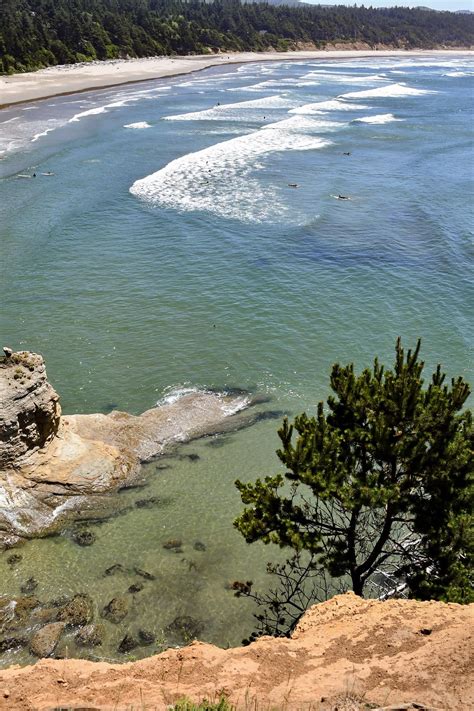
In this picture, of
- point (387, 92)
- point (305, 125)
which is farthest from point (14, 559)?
point (387, 92)

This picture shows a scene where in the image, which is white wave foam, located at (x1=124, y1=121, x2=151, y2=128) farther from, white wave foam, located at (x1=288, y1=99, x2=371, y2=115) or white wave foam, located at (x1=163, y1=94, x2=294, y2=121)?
white wave foam, located at (x1=288, y1=99, x2=371, y2=115)

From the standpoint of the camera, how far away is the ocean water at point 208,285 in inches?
625

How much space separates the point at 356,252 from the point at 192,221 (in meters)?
11.7

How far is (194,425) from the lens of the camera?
2072cm

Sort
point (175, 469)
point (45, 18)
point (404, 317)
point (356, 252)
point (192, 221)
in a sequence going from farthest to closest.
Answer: point (45, 18) < point (192, 221) < point (356, 252) < point (404, 317) < point (175, 469)

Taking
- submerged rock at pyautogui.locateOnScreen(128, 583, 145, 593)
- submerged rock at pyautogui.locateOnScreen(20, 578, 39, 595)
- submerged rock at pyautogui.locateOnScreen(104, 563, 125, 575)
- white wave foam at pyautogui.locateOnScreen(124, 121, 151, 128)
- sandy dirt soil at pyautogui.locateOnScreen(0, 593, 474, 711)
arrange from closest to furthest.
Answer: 1. sandy dirt soil at pyautogui.locateOnScreen(0, 593, 474, 711)
2. submerged rock at pyautogui.locateOnScreen(20, 578, 39, 595)
3. submerged rock at pyautogui.locateOnScreen(128, 583, 145, 593)
4. submerged rock at pyautogui.locateOnScreen(104, 563, 125, 575)
5. white wave foam at pyautogui.locateOnScreen(124, 121, 151, 128)

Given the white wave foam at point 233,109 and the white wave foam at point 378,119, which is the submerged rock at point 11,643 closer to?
the white wave foam at point 233,109

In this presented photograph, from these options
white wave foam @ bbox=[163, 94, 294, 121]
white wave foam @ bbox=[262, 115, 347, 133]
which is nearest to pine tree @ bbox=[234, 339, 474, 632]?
white wave foam @ bbox=[262, 115, 347, 133]

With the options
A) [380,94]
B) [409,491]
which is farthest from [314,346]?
[380,94]

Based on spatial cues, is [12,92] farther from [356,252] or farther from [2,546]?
[2,546]

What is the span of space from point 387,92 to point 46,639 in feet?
361

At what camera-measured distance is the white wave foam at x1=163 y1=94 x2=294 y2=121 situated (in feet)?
242

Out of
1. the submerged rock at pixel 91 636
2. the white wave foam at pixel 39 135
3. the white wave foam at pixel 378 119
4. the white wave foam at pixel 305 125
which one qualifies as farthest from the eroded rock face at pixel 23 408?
the white wave foam at pixel 378 119

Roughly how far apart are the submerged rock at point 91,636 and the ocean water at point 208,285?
22cm
